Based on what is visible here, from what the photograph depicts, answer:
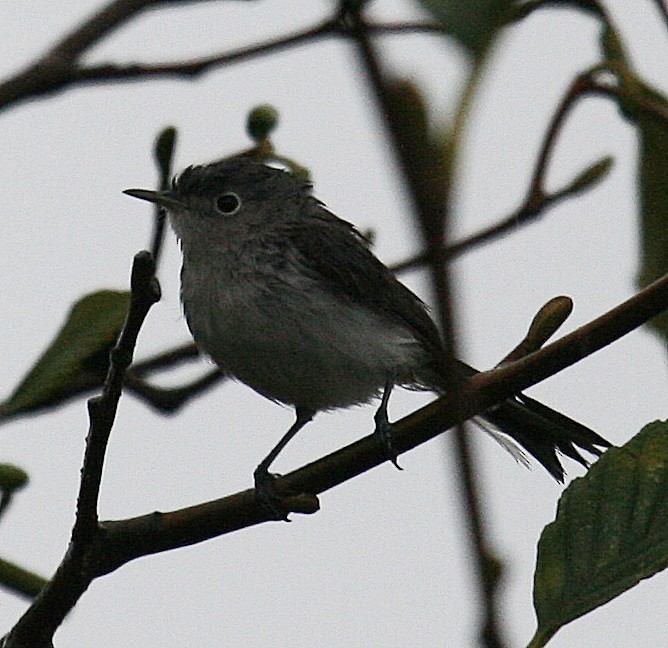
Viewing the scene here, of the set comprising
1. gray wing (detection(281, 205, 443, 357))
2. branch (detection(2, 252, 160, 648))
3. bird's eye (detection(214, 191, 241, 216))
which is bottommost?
branch (detection(2, 252, 160, 648))

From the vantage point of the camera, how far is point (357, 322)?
4000mm

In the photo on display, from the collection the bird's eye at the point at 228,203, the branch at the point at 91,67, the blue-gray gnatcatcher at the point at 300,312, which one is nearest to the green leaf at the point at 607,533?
the branch at the point at 91,67

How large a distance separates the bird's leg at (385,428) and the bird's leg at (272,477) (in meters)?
0.21

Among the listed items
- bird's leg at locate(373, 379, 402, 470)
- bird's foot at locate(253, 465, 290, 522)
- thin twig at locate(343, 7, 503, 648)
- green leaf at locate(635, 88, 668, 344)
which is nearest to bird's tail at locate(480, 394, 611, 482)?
bird's leg at locate(373, 379, 402, 470)

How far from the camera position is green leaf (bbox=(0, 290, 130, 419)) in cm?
254

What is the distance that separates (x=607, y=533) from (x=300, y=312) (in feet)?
8.43

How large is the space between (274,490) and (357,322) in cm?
186

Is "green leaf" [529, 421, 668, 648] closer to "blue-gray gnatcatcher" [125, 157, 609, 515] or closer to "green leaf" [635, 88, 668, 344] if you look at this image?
"green leaf" [635, 88, 668, 344]

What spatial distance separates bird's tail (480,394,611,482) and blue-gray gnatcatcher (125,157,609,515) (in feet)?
0.04

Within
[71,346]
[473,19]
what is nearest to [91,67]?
[71,346]

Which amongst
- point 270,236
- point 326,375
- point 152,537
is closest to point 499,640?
point 152,537

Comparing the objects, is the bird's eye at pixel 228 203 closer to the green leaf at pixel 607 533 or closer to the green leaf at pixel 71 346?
the green leaf at pixel 71 346

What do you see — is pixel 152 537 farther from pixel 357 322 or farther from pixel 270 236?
pixel 270 236

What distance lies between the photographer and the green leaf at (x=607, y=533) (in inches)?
53.1
